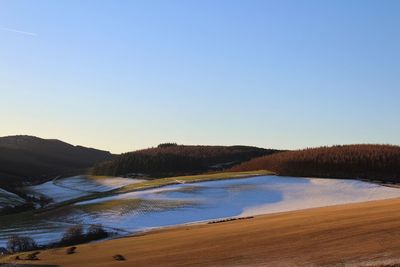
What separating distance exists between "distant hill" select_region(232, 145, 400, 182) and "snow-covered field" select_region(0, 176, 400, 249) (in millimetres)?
A: 5856

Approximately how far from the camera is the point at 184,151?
544 ft

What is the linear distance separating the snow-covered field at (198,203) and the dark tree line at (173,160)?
61.2m

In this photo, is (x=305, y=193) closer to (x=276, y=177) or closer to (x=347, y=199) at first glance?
(x=347, y=199)

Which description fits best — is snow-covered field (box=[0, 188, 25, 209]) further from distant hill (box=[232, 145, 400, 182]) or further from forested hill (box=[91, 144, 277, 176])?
distant hill (box=[232, 145, 400, 182])

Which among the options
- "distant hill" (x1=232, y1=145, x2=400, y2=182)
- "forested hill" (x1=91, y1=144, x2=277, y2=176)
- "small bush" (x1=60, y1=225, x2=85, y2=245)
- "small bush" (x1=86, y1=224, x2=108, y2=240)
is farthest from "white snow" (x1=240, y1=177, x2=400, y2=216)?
"forested hill" (x1=91, y1=144, x2=277, y2=176)

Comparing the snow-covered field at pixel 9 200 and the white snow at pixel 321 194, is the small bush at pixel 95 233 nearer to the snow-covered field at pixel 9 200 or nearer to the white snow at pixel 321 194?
the white snow at pixel 321 194

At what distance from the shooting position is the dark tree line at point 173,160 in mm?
149125

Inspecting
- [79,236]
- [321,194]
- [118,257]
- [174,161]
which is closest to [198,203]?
[321,194]

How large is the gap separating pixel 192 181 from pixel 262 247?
5439cm

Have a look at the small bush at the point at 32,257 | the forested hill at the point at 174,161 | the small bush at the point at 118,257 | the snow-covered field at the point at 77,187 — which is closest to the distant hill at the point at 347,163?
the snow-covered field at the point at 77,187

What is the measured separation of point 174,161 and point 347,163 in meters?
72.4

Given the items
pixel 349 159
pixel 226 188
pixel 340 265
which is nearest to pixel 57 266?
pixel 340 265

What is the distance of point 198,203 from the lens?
68.5 m

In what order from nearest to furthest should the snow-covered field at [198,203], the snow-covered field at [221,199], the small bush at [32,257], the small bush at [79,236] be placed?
the small bush at [32,257], the small bush at [79,236], the snow-covered field at [198,203], the snow-covered field at [221,199]
